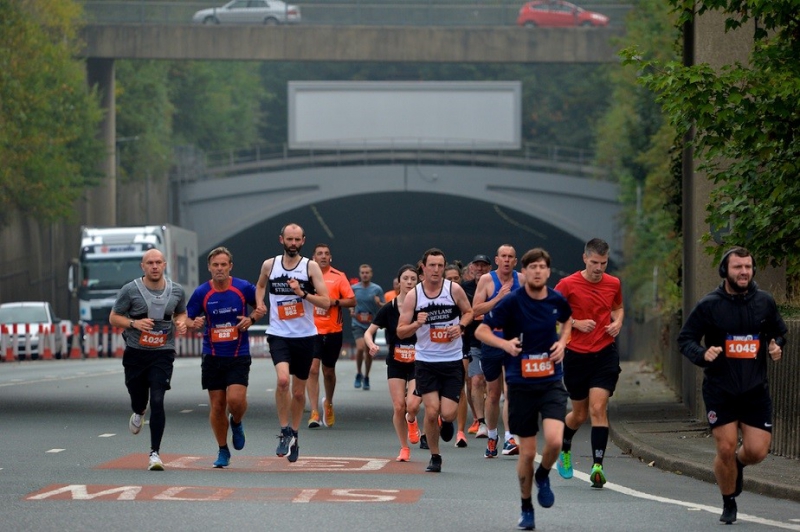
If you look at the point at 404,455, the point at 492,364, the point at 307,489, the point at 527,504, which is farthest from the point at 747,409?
the point at 492,364

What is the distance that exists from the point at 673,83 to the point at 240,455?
5.38 m

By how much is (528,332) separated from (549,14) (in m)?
53.5

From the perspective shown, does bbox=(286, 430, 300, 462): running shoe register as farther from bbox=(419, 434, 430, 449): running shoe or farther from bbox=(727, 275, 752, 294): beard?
bbox=(727, 275, 752, 294): beard

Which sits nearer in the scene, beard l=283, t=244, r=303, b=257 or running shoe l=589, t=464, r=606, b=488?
running shoe l=589, t=464, r=606, b=488

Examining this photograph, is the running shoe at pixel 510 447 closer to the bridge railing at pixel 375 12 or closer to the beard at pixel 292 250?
the beard at pixel 292 250

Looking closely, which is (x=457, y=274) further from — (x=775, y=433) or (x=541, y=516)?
(x=541, y=516)

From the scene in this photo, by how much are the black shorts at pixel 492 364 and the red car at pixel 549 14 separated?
156ft

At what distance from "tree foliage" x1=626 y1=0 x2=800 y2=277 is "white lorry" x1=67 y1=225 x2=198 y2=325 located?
31.3 meters

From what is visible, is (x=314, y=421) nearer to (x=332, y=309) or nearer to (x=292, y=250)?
(x=332, y=309)

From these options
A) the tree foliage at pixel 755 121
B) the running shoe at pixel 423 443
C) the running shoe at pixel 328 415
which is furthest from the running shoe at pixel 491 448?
the running shoe at pixel 328 415

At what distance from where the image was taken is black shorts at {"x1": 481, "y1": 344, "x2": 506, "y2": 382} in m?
16.5

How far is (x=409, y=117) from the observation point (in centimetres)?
7188

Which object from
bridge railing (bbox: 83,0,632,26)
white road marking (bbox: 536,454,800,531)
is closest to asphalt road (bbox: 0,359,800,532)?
white road marking (bbox: 536,454,800,531)

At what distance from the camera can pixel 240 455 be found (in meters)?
16.0
